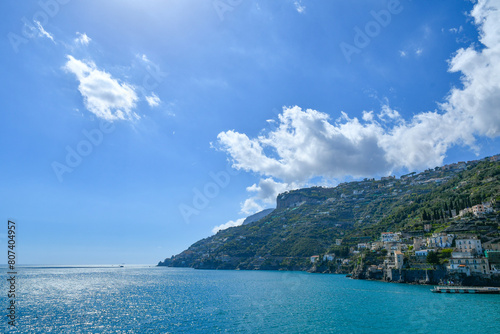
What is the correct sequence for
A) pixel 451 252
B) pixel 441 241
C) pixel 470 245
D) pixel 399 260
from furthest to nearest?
pixel 441 241, pixel 399 260, pixel 451 252, pixel 470 245

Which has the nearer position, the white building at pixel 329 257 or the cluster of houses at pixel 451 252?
the cluster of houses at pixel 451 252

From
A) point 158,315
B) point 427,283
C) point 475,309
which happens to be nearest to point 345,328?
point 475,309

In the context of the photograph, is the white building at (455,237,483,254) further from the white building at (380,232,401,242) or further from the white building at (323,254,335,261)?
the white building at (323,254,335,261)

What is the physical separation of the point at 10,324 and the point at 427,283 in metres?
79.5

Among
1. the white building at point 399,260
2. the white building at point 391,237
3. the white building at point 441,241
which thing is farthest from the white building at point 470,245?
the white building at point 391,237

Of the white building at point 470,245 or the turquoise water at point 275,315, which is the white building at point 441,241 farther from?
the turquoise water at point 275,315

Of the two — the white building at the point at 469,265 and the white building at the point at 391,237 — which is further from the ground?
the white building at the point at 391,237

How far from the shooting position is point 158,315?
42.7m

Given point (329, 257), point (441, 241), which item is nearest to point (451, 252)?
point (441, 241)

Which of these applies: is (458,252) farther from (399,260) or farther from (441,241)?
(399,260)

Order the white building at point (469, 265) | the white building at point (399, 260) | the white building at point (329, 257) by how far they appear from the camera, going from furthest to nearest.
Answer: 1. the white building at point (329, 257)
2. the white building at point (399, 260)
3. the white building at point (469, 265)

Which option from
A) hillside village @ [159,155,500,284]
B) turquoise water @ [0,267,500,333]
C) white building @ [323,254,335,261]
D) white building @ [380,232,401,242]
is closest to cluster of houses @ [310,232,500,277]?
hillside village @ [159,155,500,284]

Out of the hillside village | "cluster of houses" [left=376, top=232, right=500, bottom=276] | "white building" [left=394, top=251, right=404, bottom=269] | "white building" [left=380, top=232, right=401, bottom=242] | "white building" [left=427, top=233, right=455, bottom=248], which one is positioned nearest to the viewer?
"cluster of houses" [left=376, top=232, right=500, bottom=276]

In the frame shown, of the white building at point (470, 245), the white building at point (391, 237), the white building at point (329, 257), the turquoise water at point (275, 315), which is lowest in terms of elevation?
the turquoise water at point (275, 315)
